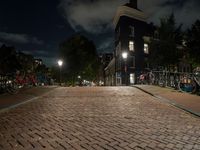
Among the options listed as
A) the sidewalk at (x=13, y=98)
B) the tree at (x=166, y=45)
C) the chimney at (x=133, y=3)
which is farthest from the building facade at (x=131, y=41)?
the sidewalk at (x=13, y=98)

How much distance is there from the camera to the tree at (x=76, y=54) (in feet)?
190

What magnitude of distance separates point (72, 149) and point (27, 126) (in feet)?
8.10

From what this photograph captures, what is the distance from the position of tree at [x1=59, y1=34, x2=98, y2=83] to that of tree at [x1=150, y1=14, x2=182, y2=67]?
2225 cm

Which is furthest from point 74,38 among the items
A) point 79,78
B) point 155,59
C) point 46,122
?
point 46,122

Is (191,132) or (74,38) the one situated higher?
(74,38)

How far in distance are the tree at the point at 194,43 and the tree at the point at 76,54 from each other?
25000 mm

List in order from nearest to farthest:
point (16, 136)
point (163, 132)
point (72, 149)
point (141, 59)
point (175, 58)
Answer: point (72, 149) < point (16, 136) < point (163, 132) < point (175, 58) < point (141, 59)

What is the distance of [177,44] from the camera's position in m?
40.0

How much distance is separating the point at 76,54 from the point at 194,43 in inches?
1047

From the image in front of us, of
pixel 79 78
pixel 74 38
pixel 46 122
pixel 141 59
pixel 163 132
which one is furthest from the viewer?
pixel 79 78


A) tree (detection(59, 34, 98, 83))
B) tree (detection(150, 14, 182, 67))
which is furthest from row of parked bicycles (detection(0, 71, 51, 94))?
tree (detection(59, 34, 98, 83))

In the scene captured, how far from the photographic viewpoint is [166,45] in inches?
1517

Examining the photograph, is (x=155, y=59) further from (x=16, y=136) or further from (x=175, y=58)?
(x=16, y=136)

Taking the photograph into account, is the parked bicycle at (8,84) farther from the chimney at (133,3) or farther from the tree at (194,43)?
the chimney at (133,3)
